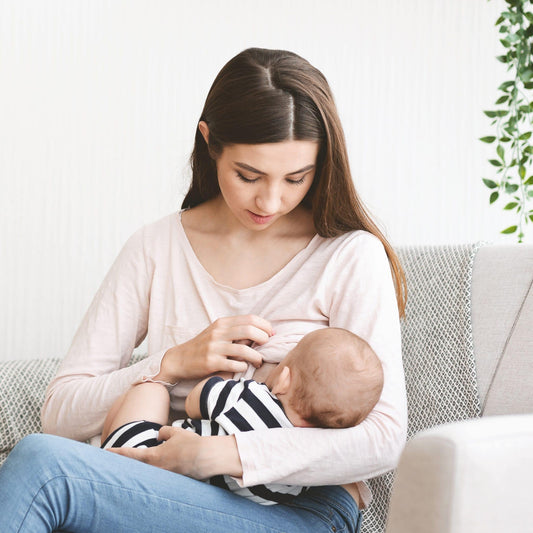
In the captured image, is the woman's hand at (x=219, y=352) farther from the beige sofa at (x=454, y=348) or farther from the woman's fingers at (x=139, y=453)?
the beige sofa at (x=454, y=348)

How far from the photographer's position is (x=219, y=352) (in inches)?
54.0

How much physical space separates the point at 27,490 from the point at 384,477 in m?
0.88

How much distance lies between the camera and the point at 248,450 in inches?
46.6

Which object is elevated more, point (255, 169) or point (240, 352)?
point (255, 169)

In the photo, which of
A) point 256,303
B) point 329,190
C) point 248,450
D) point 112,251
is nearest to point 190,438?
point 248,450

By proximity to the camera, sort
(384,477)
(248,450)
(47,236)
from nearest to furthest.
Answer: (248,450) → (384,477) → (47,236)

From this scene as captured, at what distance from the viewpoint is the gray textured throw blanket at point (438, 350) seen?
1616mm

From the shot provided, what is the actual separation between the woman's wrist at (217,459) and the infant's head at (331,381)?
0.14 m

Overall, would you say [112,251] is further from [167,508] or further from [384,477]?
[167,508]

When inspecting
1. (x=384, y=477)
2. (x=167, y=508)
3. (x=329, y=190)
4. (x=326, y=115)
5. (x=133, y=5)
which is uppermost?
(x=133, y=5)

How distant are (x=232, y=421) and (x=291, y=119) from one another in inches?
22.5

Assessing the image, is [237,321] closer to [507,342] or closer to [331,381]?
[331,381]

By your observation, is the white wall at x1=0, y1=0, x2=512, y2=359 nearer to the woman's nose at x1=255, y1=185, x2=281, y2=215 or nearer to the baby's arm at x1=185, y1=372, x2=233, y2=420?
the woman's nose at x1=255, y1=185, x2=281, y2=215

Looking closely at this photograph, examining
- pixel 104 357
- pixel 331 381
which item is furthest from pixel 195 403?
pixel 104 357
